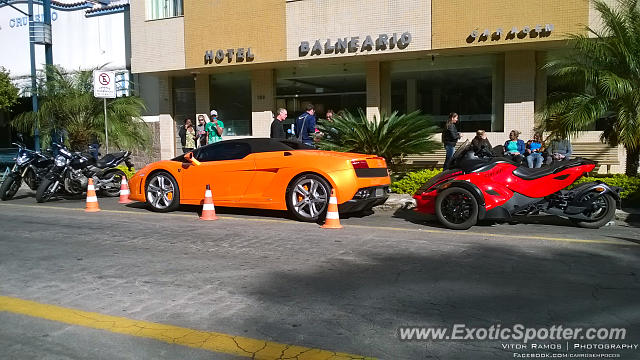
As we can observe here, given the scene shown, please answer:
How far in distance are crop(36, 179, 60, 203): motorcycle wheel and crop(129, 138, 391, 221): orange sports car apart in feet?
9.94

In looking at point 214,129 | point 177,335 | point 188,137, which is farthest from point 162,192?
point 177,335

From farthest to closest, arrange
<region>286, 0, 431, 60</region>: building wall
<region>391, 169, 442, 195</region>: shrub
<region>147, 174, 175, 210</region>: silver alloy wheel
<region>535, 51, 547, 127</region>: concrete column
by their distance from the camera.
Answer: <region>535, 51, 547, 127</region>: concrete column, <region>286, 0, 431, 60</region>: building wall, <region>391, 169, 442, 195</region>: shrub, <region>147, 174, 175, 210</region>: silver alloy wheel

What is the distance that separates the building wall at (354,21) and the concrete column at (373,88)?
4.66 feet

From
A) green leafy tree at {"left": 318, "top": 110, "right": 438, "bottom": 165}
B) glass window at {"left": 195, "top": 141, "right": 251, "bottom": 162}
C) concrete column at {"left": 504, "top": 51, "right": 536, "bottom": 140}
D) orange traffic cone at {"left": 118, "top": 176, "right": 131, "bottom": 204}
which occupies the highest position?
concrete column at {"left": 504, "top": 51, "right": 536, "bottom": 140}

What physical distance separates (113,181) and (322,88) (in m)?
7.30

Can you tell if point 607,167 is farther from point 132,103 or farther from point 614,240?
point 132,103

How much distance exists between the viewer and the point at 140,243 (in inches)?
282

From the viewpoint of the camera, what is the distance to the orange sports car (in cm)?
867

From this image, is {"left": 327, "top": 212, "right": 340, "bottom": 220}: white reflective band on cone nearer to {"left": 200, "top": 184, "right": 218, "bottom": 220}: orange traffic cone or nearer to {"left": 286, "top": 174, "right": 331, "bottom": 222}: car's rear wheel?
{"left": 286, "top": 174, "right": 331, "bottom": 222}: car's rear wheel

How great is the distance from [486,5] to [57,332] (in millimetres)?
12420

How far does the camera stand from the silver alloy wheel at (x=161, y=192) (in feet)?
33.3

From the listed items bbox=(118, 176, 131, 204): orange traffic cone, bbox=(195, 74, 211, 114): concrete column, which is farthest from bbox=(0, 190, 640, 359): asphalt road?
bbox=(195, 74, 211, 114): concrete column

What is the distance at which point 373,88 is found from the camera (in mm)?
16281

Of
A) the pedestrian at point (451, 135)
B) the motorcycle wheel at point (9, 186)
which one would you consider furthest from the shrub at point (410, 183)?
the motorcycle wheel at point (9, 186)
